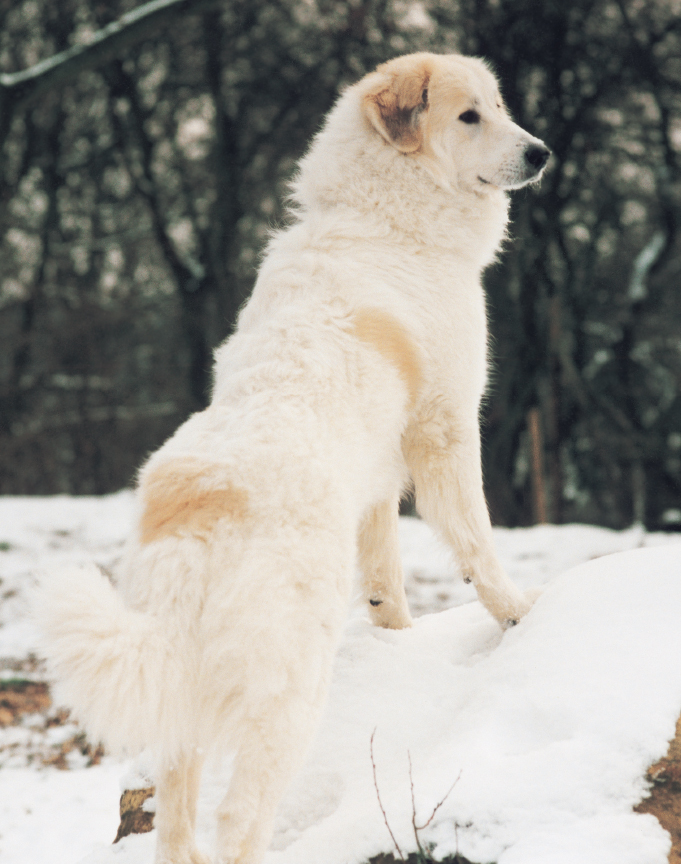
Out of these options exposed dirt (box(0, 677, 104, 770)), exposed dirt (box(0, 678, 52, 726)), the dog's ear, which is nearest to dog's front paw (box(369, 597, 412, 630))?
exposed dirt (box(0, 677, 104, 770))

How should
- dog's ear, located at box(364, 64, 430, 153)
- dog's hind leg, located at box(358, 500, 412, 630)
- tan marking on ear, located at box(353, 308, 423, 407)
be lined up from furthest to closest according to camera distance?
1. dog's hind leg, located at box(358, 500, 412, 630)
2. dog's ear, located at box(364, 64, 430, 153)
3. tan marking on ear, located at box(353, 308, 423, 407)

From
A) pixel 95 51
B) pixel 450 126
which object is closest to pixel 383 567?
pixel 450 126

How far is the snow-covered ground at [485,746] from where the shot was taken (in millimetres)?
1998

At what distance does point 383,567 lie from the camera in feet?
11.4

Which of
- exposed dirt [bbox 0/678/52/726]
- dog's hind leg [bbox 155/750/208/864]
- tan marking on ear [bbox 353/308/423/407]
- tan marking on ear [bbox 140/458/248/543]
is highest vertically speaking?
tan marking on ear [bbox 353/308/423/407]

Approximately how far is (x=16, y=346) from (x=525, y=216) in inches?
330

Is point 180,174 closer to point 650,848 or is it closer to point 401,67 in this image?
point 401,67

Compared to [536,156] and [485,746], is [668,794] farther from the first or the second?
[536,156]

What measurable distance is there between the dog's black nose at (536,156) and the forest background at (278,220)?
18.0ft

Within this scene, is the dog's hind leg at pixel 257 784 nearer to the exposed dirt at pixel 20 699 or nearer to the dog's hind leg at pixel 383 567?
the dog's hind leg at pixel 383 567

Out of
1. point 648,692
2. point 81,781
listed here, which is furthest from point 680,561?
point 81,781

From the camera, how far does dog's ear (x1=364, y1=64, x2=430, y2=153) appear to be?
125 inches

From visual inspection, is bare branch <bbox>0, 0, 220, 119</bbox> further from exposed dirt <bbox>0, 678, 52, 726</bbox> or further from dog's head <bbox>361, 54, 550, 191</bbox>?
exposed dirt <bbox>0, 678, 52, 726</bbox>

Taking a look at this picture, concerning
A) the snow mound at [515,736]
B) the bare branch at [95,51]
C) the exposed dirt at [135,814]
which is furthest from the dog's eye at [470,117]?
the bare branch at [95,51]
